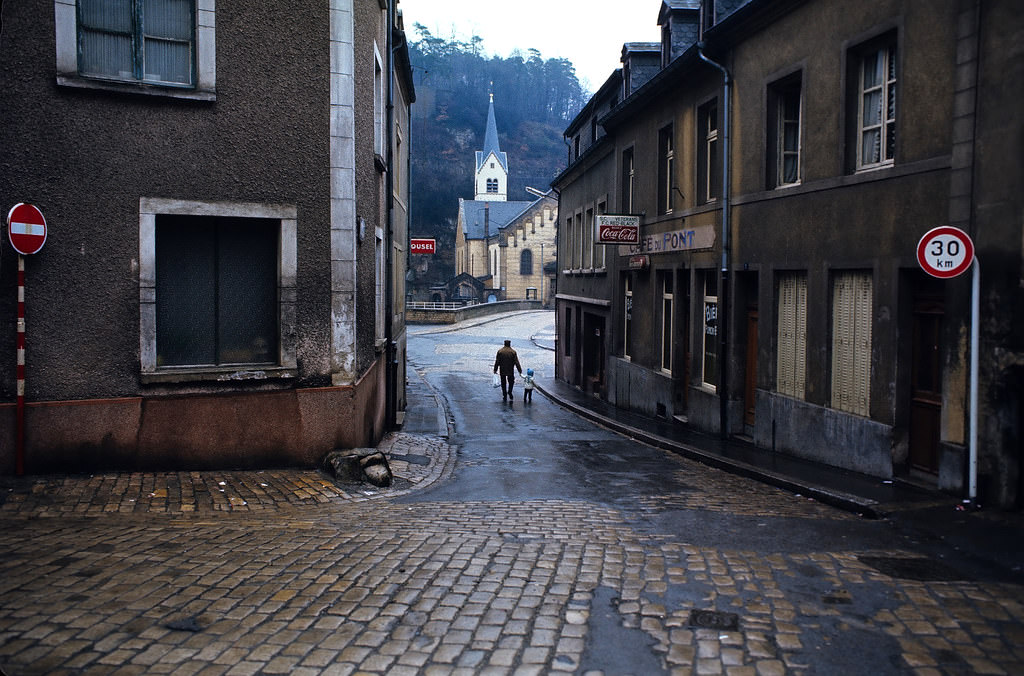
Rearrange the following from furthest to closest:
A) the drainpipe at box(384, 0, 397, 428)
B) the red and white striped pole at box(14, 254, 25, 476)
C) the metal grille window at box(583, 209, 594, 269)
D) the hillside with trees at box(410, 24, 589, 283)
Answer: the hillside with trees at box(410, 24, 589, 283) → the metal grille window at box(583, 209, 594, 269) → the drainpipe at box(384, 0, 397, 428) → the red and white striped pole at box(14, 254, 25, 476)

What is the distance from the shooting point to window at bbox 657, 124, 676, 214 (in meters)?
18.8

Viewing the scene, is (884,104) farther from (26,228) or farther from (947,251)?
(26,228)

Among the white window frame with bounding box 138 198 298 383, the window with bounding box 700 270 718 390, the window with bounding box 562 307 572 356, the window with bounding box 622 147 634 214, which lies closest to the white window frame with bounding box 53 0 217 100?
the white window frame with bounding box 138 198 298 383

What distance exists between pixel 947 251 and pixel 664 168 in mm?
11167

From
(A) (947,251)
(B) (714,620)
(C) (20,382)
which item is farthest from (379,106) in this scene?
(B) (714,620)

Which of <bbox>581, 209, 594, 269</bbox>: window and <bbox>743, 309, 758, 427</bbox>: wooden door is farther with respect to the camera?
<bbox>581, 209, 594, 269</bbox>: window

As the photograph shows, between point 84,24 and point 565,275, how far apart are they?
2313cm

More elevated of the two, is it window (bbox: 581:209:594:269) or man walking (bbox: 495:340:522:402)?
window (bbox: 581:209:594:269)

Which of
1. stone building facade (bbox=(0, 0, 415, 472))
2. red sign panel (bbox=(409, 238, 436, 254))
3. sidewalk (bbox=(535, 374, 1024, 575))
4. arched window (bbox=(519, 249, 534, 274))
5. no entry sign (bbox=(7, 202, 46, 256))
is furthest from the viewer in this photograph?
arched window (bbox=(519, 249, 534, 274))

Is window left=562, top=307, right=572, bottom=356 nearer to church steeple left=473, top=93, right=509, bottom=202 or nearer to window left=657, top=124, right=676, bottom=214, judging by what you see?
window left=657, top=124, right=676, bottom=214

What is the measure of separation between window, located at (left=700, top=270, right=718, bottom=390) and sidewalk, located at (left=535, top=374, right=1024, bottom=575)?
3.83ft

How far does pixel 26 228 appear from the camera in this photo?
8.59 m

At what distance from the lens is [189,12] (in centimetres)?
945

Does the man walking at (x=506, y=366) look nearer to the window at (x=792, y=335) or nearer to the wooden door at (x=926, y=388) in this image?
the window at (x=792, y=335)
